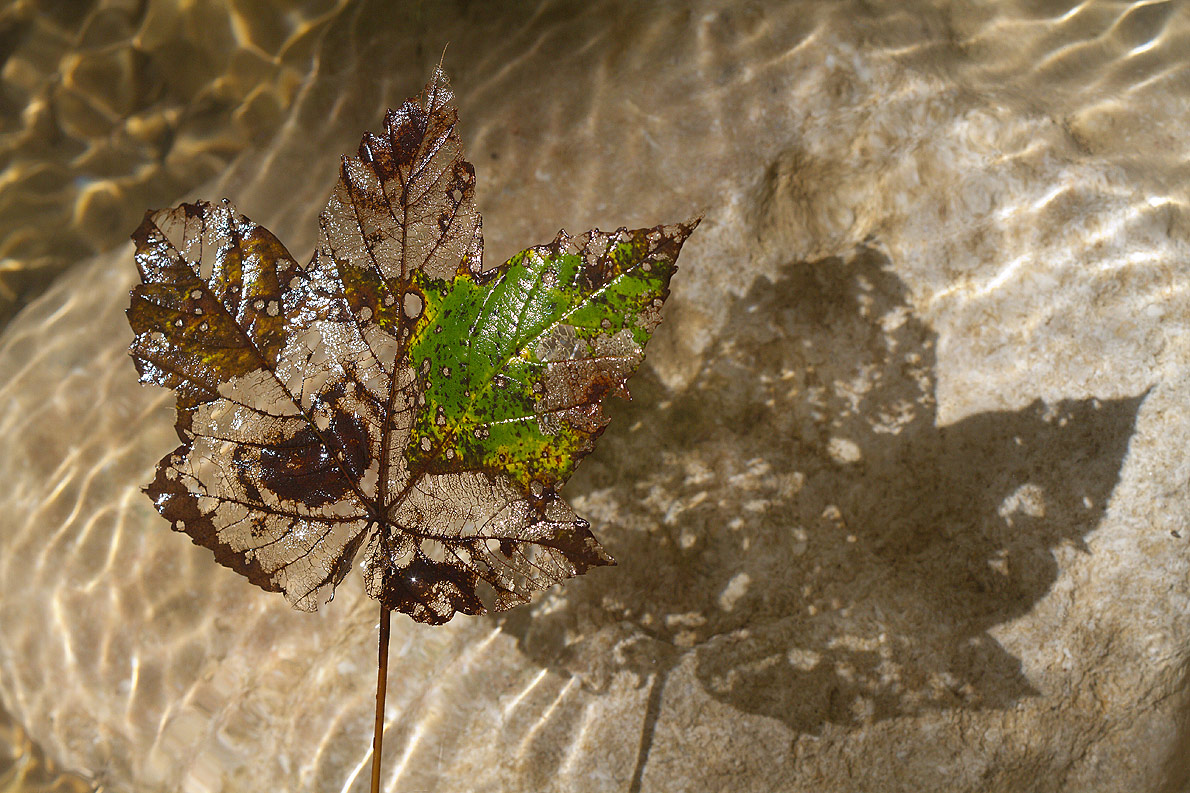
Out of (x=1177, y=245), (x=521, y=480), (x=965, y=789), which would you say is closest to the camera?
(x=521, y=480)

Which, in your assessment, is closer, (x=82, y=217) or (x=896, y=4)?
(x=896, y=4)

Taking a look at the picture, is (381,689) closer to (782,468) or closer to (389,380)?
(389,380)

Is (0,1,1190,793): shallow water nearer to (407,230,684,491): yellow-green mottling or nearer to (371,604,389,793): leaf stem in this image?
(371,604,389,793): leaf stem

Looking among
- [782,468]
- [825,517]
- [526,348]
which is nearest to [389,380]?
[526,348]

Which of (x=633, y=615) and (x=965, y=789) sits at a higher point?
(x=633, y=615)

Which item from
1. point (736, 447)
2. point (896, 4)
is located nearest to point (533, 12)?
point (896, 4)

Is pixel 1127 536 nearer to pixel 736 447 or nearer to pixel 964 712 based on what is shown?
pixel 964 712

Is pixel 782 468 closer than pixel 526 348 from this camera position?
No

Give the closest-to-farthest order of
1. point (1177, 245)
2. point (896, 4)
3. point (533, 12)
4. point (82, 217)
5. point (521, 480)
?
point (521, 480) → point (1177, 245) → point (896, 4) → point (533, 12) → point (82, 217)
